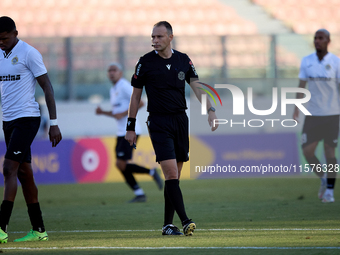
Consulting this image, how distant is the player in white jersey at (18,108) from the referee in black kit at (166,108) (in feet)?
3.03

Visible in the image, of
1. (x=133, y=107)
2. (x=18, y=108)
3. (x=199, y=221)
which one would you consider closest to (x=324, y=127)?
(x=199, y=221)

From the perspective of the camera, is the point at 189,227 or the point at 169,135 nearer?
the point at 189,227

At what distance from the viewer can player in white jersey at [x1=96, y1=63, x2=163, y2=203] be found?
9695 mm

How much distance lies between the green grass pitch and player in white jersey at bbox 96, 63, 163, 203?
411 mm

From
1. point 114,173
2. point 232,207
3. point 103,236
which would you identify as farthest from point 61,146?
point 103,236

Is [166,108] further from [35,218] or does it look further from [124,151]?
[124,151]

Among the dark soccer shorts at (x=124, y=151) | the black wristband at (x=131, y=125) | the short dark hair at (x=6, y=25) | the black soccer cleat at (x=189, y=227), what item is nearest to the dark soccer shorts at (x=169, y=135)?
the black wristband at (x=131, y=125)

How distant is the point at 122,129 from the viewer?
32.2 feet


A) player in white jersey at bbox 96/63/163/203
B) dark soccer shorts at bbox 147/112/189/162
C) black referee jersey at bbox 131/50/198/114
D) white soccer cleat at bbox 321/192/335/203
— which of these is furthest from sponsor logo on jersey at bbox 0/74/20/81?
white soccer cleat at bbox 321/192/335/203

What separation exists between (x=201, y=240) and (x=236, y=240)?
0.32 metres

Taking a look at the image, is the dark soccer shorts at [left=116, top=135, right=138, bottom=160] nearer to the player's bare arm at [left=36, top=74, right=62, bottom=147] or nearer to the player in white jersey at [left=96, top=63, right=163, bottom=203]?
the player in white jersey at [left=96, top=63, right=163, bottom=203]

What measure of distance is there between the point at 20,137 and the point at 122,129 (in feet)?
14.5

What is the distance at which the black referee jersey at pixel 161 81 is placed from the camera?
5676 mm

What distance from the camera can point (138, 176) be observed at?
46.2 ft
